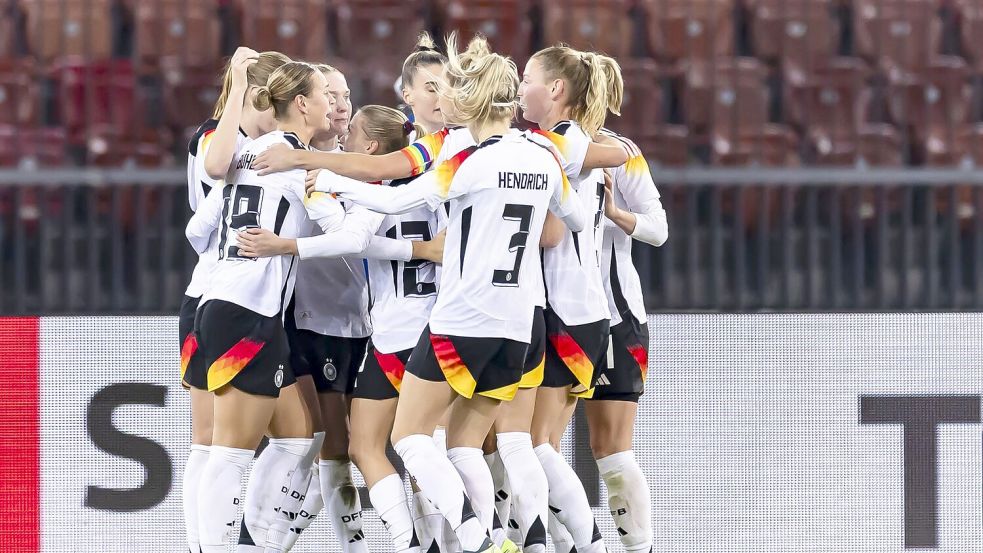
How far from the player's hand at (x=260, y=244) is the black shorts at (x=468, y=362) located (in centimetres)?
45

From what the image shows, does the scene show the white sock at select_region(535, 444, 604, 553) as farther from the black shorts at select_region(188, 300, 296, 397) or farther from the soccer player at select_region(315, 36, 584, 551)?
the black shorts at select_region(188, 300, 296, 397)

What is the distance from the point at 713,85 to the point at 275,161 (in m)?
2.46

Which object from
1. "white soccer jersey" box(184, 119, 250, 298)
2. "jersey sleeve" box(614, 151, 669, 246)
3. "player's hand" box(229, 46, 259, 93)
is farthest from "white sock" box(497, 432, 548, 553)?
"player's hand" box(229, 46, 259, 93)

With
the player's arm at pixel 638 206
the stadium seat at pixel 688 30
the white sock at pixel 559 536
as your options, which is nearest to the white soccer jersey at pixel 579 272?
the player's arm at pixel 638 206

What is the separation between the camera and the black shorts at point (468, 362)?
3043 mm

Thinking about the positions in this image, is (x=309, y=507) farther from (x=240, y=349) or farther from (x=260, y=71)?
(x=260, y=71)

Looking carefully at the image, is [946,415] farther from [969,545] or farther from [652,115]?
[652,115]

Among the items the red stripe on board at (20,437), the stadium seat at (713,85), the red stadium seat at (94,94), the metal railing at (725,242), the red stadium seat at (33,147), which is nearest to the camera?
the red stripe on board at (20,437)

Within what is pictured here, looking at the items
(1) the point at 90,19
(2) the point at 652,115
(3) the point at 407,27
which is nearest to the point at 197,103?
(1) the point at 90,19

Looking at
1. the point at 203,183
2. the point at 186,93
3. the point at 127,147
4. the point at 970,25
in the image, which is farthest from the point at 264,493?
the point at 970,25

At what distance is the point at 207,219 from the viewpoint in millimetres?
3373

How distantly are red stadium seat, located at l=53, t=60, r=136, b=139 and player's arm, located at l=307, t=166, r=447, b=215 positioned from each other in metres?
2.11

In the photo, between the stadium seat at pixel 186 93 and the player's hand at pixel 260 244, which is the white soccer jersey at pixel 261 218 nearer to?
the player's hand at pixel 260 244

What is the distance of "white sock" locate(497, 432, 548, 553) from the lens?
3.25 metres
